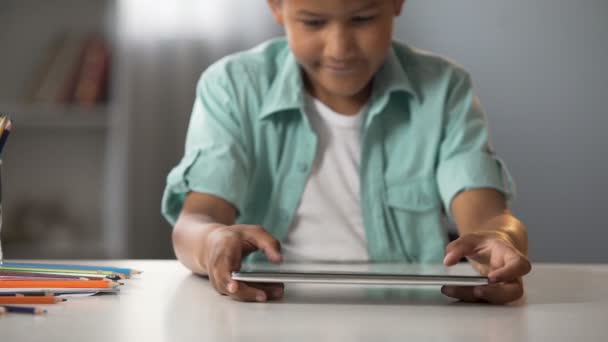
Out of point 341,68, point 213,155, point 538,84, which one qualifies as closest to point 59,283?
point 213,155

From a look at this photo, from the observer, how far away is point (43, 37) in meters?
2.84

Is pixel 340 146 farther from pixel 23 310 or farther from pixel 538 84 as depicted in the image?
pixel 538 84

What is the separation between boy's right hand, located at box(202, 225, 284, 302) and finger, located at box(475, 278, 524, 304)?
0.19 meters

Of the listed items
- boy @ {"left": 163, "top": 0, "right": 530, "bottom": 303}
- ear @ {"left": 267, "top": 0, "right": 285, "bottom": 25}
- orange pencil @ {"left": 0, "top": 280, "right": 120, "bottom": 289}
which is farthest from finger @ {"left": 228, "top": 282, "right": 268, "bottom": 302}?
ear @ {"left": 267, "top": 0, "right": 285, "bottom": 25}

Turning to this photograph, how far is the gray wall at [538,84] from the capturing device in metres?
2.79

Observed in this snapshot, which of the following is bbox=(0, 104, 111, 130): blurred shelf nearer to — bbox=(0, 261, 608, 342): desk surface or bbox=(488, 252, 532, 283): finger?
bbox=(0, 261, 608, 342): desk surface

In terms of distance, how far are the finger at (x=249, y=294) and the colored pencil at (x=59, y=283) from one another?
126 millimetres

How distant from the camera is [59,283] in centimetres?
76

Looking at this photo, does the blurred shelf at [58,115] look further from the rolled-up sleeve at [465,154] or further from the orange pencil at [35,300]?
the orange pencil at [35,300]

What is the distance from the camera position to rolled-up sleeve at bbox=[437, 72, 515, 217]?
1.22 metres

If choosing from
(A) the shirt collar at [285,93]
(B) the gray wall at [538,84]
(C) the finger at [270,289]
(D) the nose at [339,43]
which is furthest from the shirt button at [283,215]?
(B) the gray wall at [538,84]

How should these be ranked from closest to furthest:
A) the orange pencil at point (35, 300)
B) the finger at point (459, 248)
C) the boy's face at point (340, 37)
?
the orange pencil at point (35, 300) → the finger at point (459, 248) → the boy's face at point (340, 37)

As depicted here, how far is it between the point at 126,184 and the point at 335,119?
153cm

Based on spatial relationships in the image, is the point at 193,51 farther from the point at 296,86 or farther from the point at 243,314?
the point at 243,314
